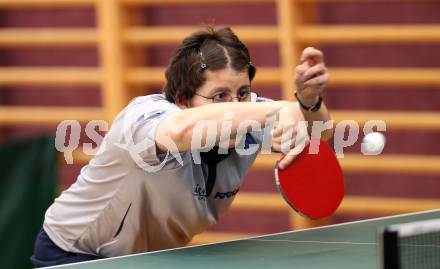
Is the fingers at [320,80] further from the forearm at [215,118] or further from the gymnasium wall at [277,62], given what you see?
the gymnasium wall at [277,62]

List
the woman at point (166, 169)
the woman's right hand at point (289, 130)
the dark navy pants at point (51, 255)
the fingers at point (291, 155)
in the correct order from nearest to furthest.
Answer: the woman's right hand at point (289, 130), the fingers at point (291, 155), the woman at point (166, 169), the dark navy pants at point (51, 255)

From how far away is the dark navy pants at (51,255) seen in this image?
3.04 m

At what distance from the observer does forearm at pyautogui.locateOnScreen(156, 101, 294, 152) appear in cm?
255

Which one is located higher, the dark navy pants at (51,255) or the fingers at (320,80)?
the fingers at (320,80)

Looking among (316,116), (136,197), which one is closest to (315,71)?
(316,116)

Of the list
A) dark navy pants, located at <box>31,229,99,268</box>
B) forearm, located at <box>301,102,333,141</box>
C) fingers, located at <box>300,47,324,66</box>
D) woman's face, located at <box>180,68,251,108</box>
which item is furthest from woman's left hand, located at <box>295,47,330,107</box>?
dark navy pants, located at <box>31,229,99,268</box>

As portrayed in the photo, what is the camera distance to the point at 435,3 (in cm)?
517

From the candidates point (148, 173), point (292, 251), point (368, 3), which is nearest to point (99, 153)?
point (148, 173)

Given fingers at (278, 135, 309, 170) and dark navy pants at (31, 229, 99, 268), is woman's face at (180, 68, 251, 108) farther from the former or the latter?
dark navy pants at (31, 229, 99, 268)

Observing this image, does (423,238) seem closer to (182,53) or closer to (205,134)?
(205,134)

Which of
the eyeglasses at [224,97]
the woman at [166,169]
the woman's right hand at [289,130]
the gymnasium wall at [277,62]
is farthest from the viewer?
the gymnasium wall at [277,62]

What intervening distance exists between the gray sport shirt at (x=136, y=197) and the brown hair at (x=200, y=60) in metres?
0.07

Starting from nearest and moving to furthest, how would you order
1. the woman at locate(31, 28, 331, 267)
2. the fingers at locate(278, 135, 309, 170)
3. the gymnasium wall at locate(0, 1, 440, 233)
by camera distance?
the fingers at locate(278, 135, 309, 170)
the woman at locate(31, 28, 331, 267)
the gymnasium wall at locate(0, 1, 440, 233)

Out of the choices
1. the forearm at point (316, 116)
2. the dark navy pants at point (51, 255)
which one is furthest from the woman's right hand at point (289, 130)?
the dark navy pants at point (51, 255)
